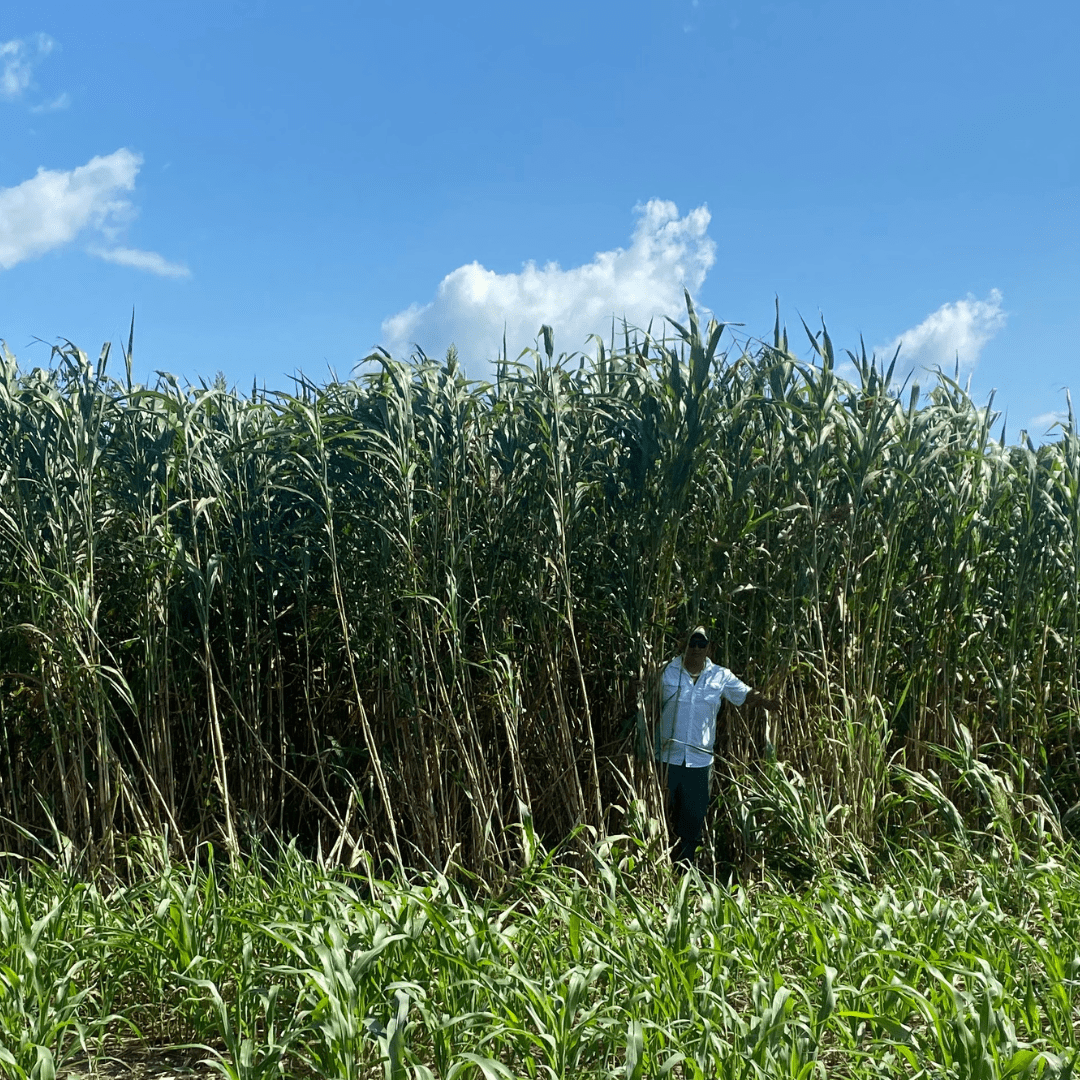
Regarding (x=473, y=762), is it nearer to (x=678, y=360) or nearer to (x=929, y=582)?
(x=678, y=360)

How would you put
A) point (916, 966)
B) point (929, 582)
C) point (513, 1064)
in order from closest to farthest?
point (513, 1064) → point (916, 966) → point (929, 582)

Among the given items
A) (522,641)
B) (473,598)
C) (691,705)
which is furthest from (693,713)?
(473,598)

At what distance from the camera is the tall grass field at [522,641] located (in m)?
4.73

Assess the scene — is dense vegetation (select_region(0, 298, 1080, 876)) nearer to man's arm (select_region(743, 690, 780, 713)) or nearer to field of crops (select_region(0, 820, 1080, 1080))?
man's arm (select_region(743, 690, 780, 713))

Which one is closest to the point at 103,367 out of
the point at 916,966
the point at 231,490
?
the point at 231,490

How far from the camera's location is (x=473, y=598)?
517 cm

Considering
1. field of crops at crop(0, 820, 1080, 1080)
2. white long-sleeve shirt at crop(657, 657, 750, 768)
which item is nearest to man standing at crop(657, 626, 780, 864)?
white long-sleeve shirt at crop(657, 657, 750, 768)

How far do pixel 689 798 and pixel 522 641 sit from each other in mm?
1152

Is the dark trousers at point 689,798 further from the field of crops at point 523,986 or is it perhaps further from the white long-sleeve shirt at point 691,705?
the field of crops at point 523,986

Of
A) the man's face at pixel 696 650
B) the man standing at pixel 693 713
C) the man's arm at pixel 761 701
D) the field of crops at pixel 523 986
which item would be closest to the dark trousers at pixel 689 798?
the man standing at pixel 693 713

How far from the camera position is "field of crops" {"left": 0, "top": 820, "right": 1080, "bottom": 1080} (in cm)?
283

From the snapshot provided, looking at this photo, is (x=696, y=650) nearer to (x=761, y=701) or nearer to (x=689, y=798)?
(x=761, y=701)

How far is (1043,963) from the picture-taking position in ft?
11.6

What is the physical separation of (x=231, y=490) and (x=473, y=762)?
1.82 m
